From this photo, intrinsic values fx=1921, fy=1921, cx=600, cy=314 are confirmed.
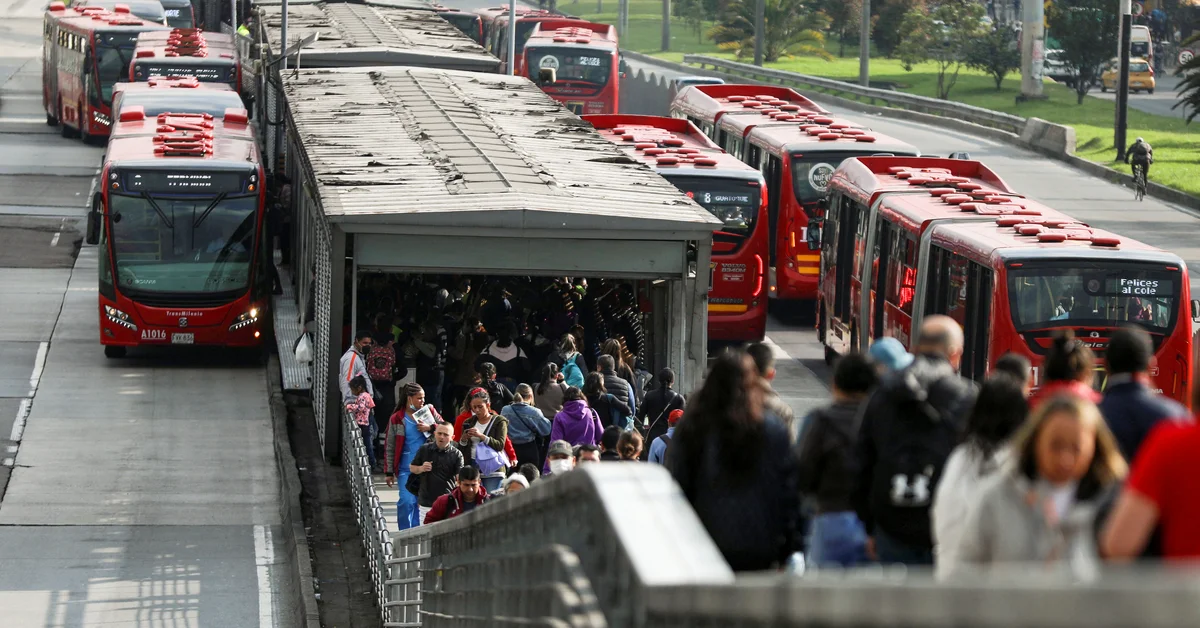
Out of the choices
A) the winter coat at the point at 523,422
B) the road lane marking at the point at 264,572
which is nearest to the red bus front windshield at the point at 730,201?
the road lane marking at the point at 264,572

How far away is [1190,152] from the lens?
4691 cm

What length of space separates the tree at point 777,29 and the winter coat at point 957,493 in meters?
67.5

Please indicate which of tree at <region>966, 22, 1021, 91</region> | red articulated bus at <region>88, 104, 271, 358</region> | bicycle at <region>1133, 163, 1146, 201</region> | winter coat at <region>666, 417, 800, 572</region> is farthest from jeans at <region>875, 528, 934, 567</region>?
tree at <region>966, 22, 1021, 91</region>

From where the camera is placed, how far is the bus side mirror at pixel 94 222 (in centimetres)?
2505

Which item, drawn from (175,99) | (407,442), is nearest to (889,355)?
(407,442)

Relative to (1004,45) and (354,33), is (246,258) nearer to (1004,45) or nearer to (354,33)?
(354,33)

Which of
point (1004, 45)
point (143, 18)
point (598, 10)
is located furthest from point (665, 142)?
point (598, 10)

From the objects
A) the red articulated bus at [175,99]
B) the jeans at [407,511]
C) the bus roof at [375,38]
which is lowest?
the jeans at [407,511]

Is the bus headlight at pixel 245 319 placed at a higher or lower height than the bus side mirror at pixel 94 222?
lower

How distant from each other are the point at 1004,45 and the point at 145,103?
38907 millimetres

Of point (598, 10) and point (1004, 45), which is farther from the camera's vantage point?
point (598, 10)

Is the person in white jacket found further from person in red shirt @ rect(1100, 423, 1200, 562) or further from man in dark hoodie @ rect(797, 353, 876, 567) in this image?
person in red shirt @ rect(1100, 423, 1200, 562)

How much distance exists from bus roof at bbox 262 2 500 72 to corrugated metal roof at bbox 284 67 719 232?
3.59 metres

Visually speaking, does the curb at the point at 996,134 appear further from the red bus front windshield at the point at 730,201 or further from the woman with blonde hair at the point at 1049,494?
the woman with blonde hair at the point at 1049,494
